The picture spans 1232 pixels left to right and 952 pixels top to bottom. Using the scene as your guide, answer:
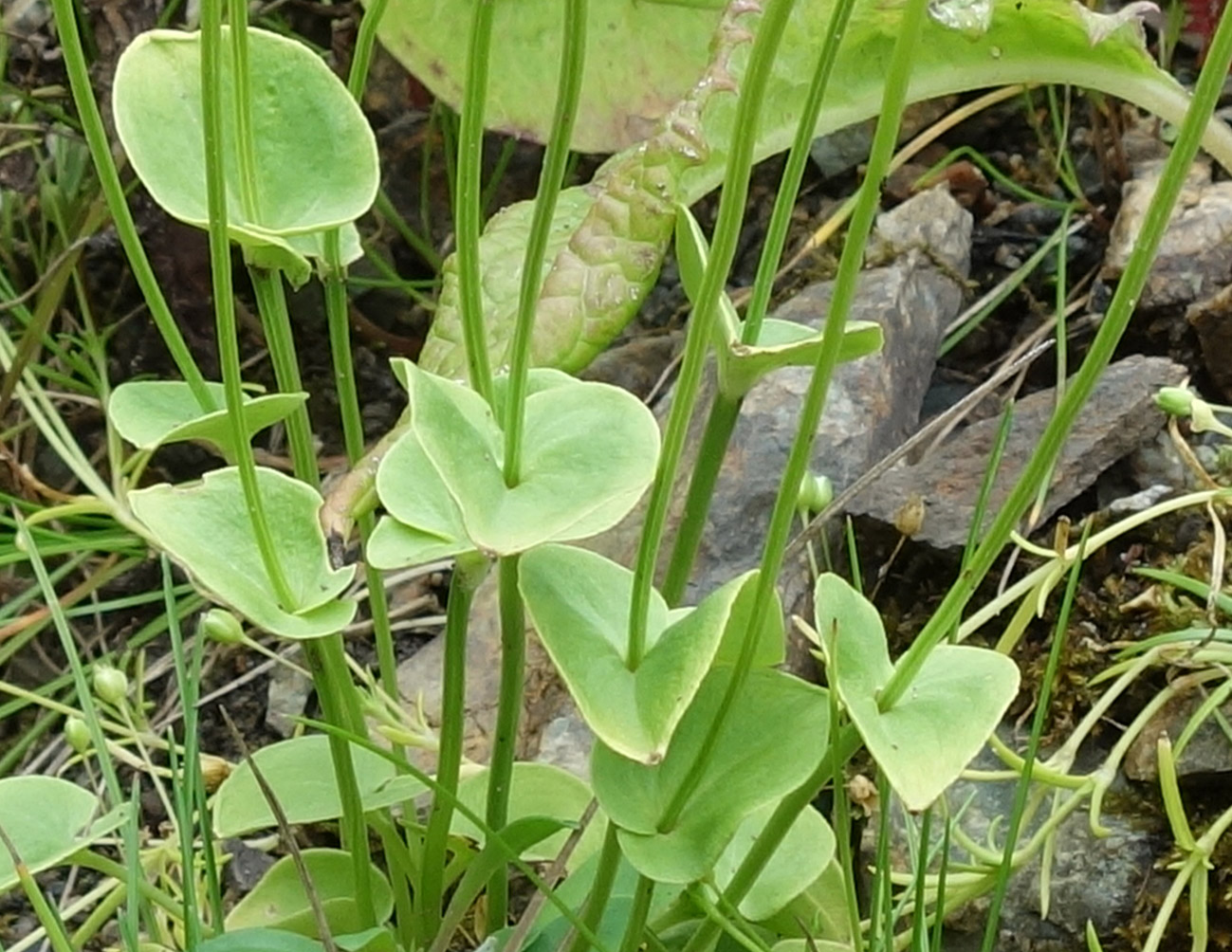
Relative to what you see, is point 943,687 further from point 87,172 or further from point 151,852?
point 87,172

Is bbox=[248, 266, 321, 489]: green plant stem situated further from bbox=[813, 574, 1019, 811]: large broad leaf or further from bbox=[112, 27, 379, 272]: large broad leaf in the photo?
bbox=[813, 574, 1019, 811]: large broad leaf

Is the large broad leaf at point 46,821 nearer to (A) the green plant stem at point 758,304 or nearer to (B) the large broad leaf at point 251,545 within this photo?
(B) the large broad leaf at point 251,545

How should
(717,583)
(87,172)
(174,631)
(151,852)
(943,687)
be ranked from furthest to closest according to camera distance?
1. (87,172)
2. (717,583)
3. (151,852)
4. (174,631)
5. (943,687)

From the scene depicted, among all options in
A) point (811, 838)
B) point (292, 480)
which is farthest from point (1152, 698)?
point (292, 480)

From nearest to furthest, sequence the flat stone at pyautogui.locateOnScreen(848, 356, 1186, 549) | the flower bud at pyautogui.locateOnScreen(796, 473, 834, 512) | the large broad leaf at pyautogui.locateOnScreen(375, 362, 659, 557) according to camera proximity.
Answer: the large broad leaf at pyautogui.locateOnScreen(375, 362, 659, 557)
the flower bud at pyautogui.locateOnScreen(796, 473, 834, 512)
the flat stone at pyautogui.locateOnScreen(848, 356, 1186, 549)

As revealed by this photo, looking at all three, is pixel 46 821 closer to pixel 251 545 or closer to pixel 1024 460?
pixel 251 545

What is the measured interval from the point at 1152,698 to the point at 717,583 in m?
0.25

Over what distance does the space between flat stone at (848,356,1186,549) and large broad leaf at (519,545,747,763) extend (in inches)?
14.4

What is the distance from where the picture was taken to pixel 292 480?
470mm

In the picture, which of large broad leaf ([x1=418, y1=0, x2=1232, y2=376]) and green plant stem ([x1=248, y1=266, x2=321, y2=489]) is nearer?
green plant stem ([x1=248, y1=266, x2=321, y2=489])

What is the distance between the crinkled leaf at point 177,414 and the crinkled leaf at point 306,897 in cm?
19

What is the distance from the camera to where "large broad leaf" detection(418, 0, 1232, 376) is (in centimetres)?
69

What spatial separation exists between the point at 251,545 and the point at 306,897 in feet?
0.62

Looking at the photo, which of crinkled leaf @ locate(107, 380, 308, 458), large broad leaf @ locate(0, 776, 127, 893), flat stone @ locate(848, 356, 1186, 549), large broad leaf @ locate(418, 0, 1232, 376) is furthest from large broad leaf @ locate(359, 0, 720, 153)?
large broad leaf @ locate(0, 776, 127, 893)
